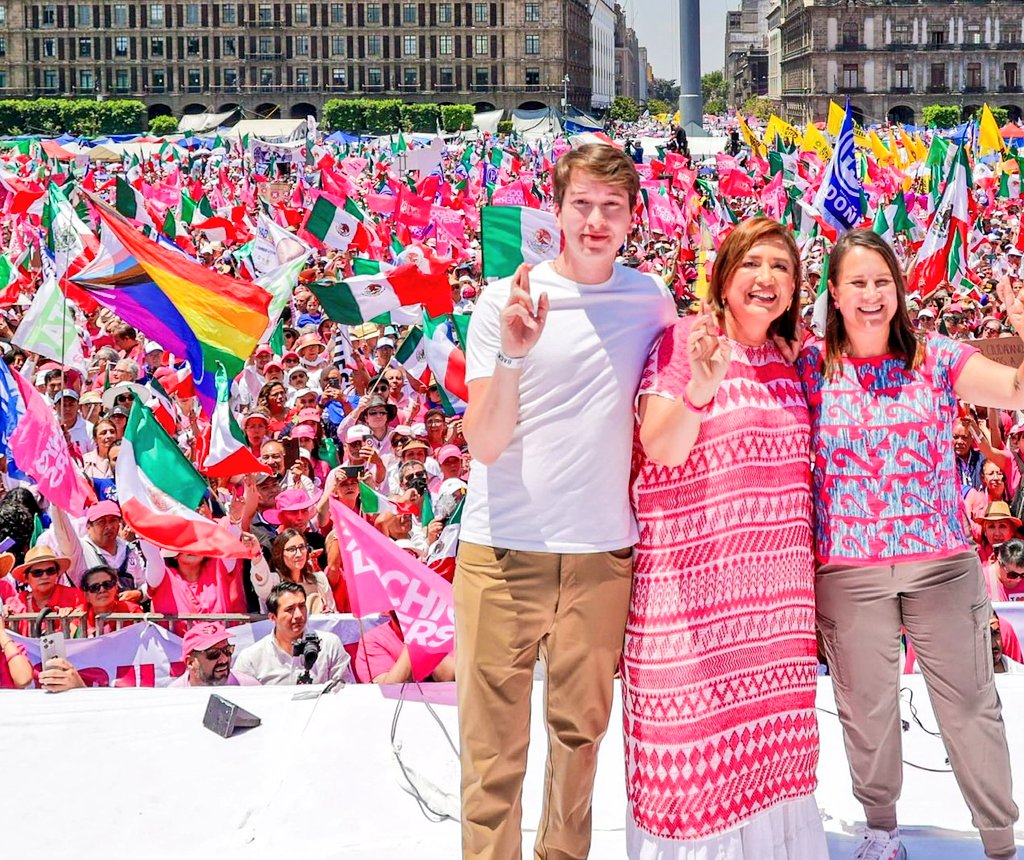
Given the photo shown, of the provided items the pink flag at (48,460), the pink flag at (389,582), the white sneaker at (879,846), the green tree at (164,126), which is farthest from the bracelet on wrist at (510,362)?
the green tree at (164,126)

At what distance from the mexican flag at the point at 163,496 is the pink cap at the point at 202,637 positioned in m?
0.41

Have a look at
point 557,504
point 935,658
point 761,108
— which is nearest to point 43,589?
point 557,504

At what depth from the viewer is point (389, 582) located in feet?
14.3

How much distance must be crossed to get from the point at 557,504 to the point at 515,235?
17.2 ft

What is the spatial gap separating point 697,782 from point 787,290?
39.3 inches

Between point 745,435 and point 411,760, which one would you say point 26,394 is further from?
point 745,435

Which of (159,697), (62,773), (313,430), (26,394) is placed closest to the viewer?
(62,773)

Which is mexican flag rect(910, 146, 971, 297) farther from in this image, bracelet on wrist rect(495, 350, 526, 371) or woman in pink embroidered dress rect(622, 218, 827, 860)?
bracelet on wrist rect(495, 350, 526, 371)

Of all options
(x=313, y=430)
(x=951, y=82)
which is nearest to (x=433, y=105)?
(x=951, y=82)

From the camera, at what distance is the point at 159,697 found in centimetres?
393

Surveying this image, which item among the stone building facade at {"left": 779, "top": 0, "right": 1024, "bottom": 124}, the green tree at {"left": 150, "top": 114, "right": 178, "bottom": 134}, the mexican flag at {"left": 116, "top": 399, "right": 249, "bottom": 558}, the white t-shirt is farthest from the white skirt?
the stone building facade at {"left": 779, "top": 0, "right": 1024, "bottom": 124}

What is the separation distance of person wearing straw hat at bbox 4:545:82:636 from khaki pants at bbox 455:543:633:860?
2769 mm

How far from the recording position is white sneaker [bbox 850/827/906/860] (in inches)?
118

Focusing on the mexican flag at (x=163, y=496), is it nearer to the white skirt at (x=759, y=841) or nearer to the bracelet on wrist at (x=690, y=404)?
the white skirt at (x=759, y=841)
